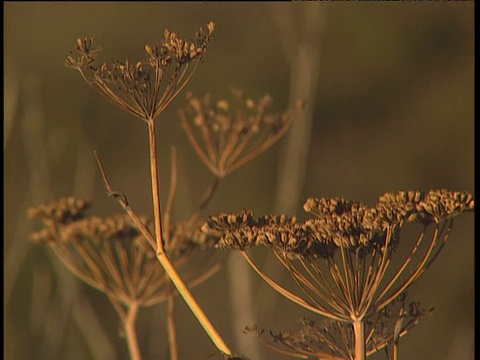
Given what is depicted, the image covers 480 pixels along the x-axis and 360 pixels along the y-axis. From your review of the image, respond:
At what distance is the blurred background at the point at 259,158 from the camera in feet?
7.27

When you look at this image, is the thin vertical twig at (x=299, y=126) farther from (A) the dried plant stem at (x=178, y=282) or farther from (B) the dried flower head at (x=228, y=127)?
(A) the dried plant stem at (x=178, y=282)

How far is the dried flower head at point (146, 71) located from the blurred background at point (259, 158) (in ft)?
2.47

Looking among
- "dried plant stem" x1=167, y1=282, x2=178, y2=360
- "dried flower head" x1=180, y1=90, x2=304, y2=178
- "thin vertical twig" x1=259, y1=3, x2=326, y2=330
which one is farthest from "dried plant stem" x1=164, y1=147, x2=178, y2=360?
"thin vertical twig" x1=259, y1=3, x2=326, y2=330

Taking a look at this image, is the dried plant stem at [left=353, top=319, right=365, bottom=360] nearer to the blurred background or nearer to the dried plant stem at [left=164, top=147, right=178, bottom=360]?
the dried plant stem at [left=164, top=147, right=178, bottom=360]

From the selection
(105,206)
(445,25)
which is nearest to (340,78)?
(445,25)

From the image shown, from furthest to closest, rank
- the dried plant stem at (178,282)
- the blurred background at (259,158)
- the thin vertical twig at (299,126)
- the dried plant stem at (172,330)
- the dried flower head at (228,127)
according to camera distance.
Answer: the blurred background at (259,158)
the thin vertical twig at (299,126)
the dried flower head at (228,127)
the dried plant stem at (172,330)
the dried plant stem at (178,282)

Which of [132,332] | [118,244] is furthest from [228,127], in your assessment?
[132,332]

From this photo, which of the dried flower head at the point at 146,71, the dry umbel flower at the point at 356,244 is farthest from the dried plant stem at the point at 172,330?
the dried flower head at the point at 146,71

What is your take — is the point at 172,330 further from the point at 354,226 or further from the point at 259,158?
the point at 259,158

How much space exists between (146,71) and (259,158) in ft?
10.8

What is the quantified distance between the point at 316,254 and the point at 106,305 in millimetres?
2634

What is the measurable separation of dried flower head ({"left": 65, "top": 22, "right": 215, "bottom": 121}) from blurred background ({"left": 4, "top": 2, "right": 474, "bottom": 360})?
75cm

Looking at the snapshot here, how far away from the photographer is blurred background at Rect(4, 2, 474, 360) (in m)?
2.22

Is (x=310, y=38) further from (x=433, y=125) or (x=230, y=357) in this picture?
(x=433, y=125)
